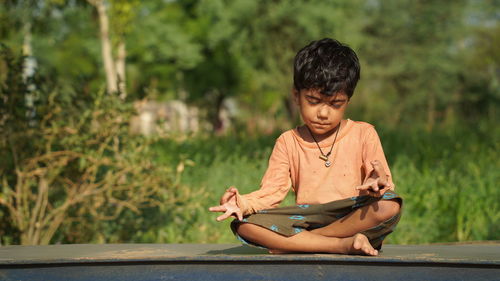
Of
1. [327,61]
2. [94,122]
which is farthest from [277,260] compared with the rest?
[94,122]

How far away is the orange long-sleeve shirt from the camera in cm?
360

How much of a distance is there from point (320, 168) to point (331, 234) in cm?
33

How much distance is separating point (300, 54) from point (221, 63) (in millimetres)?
29742

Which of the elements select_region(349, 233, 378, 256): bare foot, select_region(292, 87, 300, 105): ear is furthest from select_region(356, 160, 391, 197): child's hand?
select_region(292, 87, 300, 105): ear

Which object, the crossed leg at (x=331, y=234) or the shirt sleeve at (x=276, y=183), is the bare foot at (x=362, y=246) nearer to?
the crossed leg at (x=331, y=234)

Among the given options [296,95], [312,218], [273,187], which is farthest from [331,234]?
[296,95]

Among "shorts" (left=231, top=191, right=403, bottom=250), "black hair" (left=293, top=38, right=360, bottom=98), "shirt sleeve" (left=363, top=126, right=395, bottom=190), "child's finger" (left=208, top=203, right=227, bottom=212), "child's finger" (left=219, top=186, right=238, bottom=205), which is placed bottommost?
"shorts" (left=231, top=191, right=403, bottom=250)

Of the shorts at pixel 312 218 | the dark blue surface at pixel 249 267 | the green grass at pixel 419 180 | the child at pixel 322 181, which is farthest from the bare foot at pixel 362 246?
the green grass at pixel 419 180

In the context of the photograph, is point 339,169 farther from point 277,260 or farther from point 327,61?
point 277,260

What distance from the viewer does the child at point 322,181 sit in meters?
3.38

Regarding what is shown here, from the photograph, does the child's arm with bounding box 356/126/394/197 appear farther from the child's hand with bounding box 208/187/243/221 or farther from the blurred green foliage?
the blurred green foliage

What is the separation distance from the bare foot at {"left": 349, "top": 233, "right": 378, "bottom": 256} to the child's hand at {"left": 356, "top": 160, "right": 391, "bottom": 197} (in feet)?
0.65

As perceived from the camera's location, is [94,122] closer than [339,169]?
No

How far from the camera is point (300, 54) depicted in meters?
3.57
